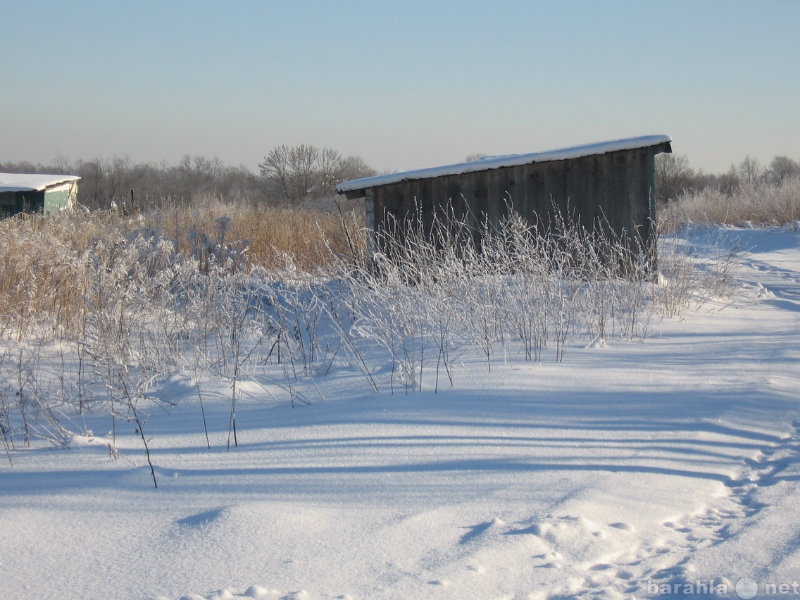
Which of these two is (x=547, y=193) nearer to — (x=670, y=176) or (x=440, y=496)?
(x=440, y=496)

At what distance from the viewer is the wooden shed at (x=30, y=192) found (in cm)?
2686

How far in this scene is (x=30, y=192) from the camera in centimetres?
2808

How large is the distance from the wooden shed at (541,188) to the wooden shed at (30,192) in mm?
18366

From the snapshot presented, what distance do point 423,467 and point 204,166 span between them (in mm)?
50034

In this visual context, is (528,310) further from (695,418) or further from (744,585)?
(744,585)

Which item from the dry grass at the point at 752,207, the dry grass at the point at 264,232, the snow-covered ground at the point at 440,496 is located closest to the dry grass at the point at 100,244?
the dry grass at the point at 264,232

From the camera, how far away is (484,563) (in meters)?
2.68

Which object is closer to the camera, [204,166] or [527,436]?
[527,436]

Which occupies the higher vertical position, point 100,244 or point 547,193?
point 547,193

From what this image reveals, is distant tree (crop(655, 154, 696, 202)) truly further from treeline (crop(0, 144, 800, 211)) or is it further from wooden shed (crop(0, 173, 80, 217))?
wooden shed (crop(0, 173, 80, 217))

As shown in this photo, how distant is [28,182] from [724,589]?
29348mm

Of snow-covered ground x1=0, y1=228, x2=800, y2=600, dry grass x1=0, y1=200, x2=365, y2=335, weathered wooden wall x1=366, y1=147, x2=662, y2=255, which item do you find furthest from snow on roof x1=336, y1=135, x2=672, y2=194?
snow-covered ground x1=0, y1=228, x2=800, y2=600

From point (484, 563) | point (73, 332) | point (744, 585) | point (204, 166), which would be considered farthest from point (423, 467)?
point (204, 166)

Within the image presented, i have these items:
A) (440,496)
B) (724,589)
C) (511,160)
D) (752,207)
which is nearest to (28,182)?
(511,160)
